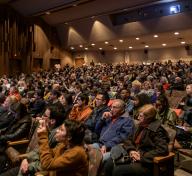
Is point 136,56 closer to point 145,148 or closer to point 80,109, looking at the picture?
point 80,109

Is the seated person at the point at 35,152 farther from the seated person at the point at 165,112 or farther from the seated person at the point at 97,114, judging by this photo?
the seated person at the point at 165,112

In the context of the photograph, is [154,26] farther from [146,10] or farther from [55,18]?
[55,18]

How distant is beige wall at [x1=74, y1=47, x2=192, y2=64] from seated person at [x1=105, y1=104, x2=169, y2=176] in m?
18.8

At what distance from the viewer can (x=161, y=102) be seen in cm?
511

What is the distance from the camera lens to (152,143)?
3.53 meters

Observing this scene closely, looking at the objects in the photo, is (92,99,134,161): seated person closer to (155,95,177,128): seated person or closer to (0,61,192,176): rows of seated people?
(0,61,192,176): rows of seated people

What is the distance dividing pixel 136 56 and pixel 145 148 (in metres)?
21.2

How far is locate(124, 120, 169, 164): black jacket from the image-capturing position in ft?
11.3

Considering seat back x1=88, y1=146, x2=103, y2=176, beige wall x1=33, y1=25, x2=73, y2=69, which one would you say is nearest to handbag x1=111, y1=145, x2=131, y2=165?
seat back x1=88, y1=146, x2=103, y2=176

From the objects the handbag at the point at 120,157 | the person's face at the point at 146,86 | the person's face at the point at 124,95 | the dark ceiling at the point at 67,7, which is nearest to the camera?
the handbag at the point at 120,157

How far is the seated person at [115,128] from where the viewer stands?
398 cm

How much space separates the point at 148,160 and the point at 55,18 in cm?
1894

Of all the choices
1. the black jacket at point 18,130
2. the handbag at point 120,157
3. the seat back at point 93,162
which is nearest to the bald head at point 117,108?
the handbag at point 120,157

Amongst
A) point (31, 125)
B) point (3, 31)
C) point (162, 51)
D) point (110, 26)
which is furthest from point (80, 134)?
point (162, 51)
